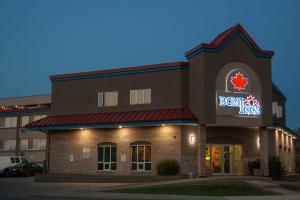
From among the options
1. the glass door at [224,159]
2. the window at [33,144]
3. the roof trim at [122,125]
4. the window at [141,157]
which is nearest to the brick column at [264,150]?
the glass door at [224,159]

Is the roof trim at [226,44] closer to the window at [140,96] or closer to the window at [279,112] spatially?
the window at [140,96]

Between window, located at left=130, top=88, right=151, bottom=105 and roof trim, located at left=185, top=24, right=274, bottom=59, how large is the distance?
4.49 meters

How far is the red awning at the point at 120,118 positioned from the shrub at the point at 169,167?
3.18 meters

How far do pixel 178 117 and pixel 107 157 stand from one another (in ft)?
25.5

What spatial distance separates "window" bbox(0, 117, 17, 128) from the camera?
73.1 metres

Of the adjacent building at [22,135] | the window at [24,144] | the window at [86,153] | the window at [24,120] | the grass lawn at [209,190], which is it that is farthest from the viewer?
the window at [24,144]

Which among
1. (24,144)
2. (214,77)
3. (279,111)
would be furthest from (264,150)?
(24,144)

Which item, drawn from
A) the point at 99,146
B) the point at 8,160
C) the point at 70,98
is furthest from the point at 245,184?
the point at 8,160

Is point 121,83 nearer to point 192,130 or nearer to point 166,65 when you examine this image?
point 166,65

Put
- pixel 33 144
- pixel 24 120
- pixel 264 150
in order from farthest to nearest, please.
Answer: pixel 24 120
pixel 33 144
pixel 264 150

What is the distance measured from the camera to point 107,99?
138 ft

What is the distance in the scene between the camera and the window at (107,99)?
41781mm

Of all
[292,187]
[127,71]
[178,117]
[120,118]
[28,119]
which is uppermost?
[127,71]

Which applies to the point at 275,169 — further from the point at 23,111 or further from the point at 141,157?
the point at 23,111
